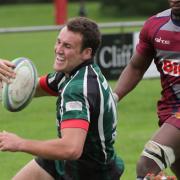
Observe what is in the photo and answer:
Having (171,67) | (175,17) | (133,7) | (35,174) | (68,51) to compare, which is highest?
(68,51)

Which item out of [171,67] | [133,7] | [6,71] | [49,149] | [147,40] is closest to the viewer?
[49,149]

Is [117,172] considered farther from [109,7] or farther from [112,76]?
[109,7]

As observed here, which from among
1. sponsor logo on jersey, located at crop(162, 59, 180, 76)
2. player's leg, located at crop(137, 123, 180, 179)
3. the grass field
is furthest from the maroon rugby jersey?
the grass field

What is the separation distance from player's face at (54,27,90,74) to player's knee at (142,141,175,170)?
1.14 m

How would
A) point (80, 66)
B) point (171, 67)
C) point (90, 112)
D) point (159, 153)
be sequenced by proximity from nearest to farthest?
point (90, 112)
point (80, 66)
point (159, 153)
point (171, 67)

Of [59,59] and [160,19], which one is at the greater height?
[59,59]

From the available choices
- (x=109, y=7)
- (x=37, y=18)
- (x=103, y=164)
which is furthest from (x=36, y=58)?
(x=109, y=7)

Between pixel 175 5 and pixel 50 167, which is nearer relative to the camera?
pixel 50 167

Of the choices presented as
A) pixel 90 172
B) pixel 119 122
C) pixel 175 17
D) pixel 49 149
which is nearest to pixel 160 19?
pixel 175 17

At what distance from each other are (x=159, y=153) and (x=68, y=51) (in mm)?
1295

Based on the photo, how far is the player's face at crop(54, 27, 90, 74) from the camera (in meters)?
5.30

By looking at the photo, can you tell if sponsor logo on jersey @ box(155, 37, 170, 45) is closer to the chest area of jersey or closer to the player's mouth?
the chest area of jersey

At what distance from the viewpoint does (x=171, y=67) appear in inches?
256

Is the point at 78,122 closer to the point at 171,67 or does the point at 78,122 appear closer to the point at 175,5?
the point at 171,67
